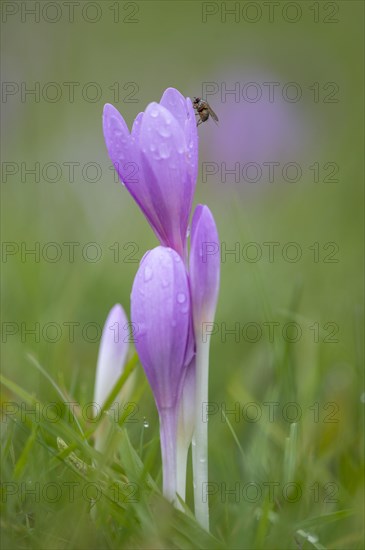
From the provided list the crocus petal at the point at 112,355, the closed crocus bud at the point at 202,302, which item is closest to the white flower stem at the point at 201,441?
the closed crocus bud at the point at 202,302

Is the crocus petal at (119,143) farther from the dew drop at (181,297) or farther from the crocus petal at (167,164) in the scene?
the dew drop at (181,297)

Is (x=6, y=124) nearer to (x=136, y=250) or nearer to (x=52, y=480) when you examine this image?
(x=136, y=250)

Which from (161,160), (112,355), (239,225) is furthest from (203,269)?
(239,225)

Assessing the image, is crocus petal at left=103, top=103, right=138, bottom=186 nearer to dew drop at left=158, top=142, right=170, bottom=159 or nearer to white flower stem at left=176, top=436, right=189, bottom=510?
dew drop at left=158, top=142, right=170, bottom=159

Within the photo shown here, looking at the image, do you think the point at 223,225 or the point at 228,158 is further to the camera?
the point at 228,158

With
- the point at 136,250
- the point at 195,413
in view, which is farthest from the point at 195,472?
the point at 136,250

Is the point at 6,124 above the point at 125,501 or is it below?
above

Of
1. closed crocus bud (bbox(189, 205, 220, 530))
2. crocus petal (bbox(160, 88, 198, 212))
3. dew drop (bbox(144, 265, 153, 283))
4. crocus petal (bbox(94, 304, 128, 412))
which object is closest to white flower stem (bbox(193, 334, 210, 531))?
closed crocus bud (bbox(189, 205, 220, 530))

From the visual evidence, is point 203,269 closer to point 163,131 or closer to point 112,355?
point 163,131
